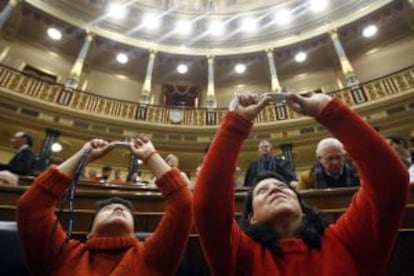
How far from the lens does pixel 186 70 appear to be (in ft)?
42.3

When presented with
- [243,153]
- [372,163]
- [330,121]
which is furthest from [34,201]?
[243,153]

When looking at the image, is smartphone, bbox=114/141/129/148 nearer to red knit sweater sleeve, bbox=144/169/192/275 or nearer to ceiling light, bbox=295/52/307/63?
red knit sweater sleeve, bbox=144/169/192/275

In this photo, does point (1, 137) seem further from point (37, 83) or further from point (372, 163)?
point (372, 163)

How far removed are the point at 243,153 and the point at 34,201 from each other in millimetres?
8888

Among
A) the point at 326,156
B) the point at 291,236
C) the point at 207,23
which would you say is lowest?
the point at 291,236

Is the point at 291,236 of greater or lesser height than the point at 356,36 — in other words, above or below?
below

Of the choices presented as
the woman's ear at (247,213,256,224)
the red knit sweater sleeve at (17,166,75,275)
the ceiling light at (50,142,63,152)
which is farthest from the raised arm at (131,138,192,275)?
the ceiling light at (50,142,63,152)

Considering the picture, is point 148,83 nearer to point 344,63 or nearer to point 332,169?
point 344,63

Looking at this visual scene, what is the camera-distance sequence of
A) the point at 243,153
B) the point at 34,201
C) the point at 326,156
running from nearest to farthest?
the point at 34,201 → the point at 326,156 → the point at 243,153

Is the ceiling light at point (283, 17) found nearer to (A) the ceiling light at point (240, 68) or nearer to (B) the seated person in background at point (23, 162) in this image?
(A) the ceiling light at point (240, 68)

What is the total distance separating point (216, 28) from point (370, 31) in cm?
597

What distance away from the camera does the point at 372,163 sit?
112 centimetres

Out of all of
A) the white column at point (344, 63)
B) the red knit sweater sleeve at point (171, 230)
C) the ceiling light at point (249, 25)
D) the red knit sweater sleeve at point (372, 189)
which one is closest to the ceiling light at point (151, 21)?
the ceiling light at point (249, 25)

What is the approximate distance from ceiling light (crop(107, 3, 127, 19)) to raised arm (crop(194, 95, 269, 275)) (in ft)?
41.0
